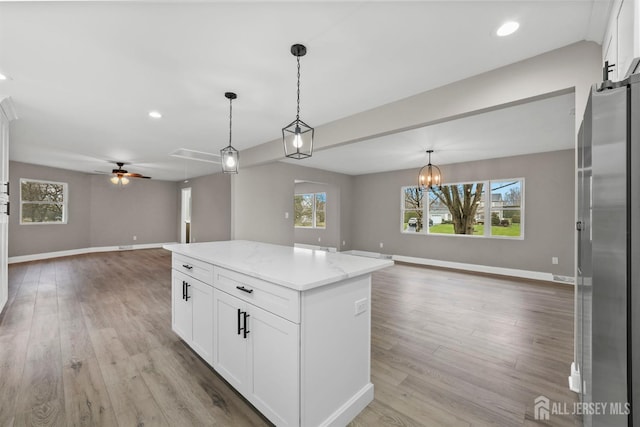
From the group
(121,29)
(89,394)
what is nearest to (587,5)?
(121,29)

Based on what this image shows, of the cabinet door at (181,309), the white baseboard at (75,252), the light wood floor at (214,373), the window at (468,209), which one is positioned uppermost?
the window at (468,209)

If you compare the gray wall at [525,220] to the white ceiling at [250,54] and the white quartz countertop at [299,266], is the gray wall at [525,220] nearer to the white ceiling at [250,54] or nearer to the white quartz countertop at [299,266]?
the white ceiling at [250,54]

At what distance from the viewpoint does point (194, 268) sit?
7.64 feet

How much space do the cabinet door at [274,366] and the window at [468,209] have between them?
5047mm

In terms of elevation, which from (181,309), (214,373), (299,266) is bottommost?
(214,373)

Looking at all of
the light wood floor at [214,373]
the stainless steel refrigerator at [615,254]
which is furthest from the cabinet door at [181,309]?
the stainless steel refrigerator at [615,254]

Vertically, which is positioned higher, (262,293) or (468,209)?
(468,209)

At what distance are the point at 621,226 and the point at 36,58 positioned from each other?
3823 mm

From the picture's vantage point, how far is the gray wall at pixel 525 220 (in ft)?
16.5

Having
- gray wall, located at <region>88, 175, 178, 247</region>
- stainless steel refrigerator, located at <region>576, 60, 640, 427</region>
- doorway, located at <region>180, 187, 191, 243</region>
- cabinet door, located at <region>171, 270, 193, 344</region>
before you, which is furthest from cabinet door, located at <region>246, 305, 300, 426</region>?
gray wall, located at <region>88, 175, 178, 247</region>

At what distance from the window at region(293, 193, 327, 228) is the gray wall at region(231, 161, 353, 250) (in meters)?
1.87

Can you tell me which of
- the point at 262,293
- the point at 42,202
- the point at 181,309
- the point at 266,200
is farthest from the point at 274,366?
the point at 42,202

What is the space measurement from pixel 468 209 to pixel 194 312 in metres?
6.11

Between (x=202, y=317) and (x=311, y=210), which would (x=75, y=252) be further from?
(x=202, y=317)
